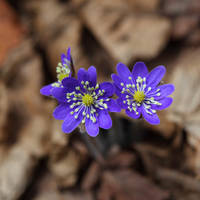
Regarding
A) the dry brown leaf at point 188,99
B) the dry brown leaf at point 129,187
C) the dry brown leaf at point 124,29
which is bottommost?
the dry brown leaf at point 129,187

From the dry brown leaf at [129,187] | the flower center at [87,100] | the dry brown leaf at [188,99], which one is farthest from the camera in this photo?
the dry brown leaf at [129,187]

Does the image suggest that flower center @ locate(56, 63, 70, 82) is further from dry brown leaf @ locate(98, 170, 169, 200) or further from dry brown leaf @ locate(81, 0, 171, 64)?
dry brown leaf @ locate(98, 170, 169, 200)

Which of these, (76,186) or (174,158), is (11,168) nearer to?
(76,186)

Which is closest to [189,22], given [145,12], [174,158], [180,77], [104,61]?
[145,12]

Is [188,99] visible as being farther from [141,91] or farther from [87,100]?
[87,100]

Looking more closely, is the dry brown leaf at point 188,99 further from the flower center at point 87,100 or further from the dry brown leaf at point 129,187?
the flower center at point 87,100

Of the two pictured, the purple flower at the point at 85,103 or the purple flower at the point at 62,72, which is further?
the purple flower at the point at 62,72

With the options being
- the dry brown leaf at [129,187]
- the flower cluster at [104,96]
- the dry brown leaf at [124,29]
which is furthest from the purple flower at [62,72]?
the dry brown leaf at [129,187]

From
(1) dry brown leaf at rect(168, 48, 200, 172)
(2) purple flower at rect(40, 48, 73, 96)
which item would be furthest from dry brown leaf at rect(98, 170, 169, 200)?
(2) purple flower at rect(40, 48, 73, 96)
